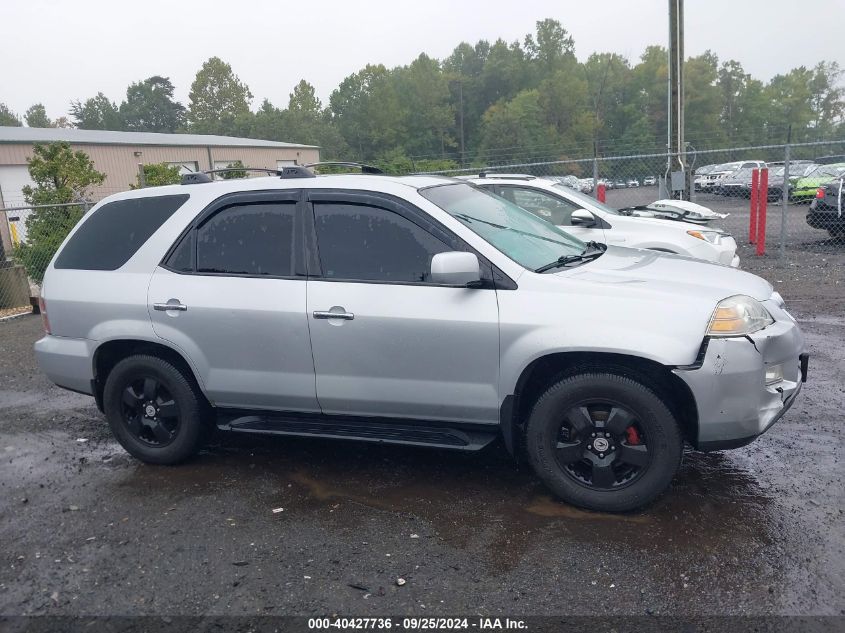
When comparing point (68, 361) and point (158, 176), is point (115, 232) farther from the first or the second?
point (158, 176)

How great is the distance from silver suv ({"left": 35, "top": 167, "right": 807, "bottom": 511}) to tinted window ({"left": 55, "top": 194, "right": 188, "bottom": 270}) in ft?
0.05

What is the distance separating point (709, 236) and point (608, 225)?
1.42 meters

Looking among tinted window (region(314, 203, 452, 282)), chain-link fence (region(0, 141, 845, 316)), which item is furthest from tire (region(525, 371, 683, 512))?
chain-link fence (region(0, 141, 845, 316))

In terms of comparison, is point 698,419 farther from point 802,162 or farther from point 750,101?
A: point 750,101

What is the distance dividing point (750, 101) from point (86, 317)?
7576cm

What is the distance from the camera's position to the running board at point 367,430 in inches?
159

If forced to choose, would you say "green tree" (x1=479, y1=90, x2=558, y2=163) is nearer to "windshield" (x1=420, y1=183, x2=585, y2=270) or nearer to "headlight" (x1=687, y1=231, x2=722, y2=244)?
"headlight" (x1=687, y1=231, x2=722, y2=244)

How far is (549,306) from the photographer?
3.77 meters

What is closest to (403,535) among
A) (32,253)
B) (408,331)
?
(408,331)

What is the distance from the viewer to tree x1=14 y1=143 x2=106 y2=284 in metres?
12.3

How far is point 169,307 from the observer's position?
177 inches

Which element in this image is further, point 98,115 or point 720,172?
point 98,115

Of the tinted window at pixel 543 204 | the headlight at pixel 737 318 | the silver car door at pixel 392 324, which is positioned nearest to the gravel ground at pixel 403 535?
the silver car door at pixel 392 324

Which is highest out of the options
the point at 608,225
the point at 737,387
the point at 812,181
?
the point at 608,225
